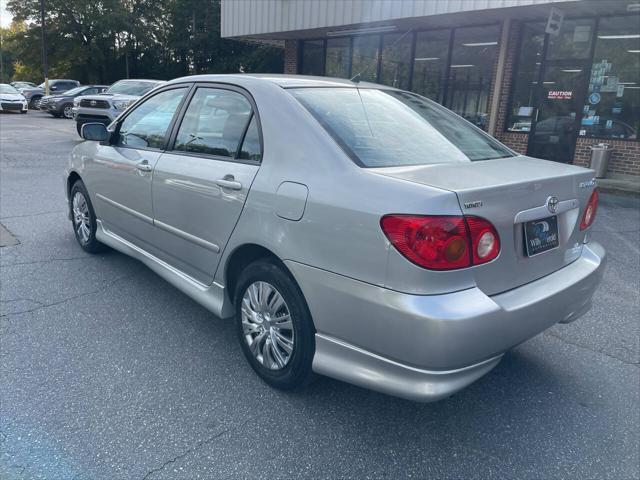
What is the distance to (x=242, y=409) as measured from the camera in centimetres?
262

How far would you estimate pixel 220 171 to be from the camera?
2963 millimetres

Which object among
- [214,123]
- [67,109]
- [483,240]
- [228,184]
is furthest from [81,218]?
[67,109]

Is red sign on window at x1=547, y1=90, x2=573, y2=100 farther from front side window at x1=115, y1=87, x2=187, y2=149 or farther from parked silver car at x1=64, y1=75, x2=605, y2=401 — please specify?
front side window at x1=115, y1=87, x2=187, y2=149

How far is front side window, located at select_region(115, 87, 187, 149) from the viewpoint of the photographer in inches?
144

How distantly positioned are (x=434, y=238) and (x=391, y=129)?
979mm

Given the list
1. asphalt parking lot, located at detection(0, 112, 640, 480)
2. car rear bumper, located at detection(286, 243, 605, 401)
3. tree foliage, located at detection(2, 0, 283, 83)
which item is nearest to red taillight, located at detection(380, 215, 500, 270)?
car rear bumper, located at detection(286, 243, 605, 401)

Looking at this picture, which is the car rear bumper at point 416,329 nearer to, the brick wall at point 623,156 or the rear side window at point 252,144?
the rear side window at point 252,144

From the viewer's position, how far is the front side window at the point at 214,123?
301cm

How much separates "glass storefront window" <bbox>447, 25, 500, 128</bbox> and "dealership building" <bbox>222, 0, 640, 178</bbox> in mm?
24

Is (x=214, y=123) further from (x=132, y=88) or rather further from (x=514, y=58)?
(x=132, y=88)

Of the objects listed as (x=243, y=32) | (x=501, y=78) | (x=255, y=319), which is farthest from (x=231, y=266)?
(x=243, y=32)

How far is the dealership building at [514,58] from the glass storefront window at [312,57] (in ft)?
4.03

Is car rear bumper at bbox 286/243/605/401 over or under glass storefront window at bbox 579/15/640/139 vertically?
under

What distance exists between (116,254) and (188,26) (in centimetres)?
3806
